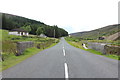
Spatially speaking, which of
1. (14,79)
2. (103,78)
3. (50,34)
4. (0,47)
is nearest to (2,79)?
(14,79)

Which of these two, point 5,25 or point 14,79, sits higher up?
point 5,25

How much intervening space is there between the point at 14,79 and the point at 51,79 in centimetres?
154

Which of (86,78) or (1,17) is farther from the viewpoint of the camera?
(1,17)

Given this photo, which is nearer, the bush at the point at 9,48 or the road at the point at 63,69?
the road at the point at 63,69

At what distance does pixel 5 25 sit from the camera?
10188 centimetres

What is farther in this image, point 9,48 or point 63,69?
point 9,48

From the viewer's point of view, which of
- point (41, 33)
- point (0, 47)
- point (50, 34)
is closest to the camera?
point (0, 47)

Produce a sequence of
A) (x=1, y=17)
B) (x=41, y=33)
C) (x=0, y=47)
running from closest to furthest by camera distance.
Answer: (x=0, y=47)
(x=1, y=17)
(x=41, y=33)

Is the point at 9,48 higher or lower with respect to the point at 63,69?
higher

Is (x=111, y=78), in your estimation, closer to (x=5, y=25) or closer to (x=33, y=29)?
(x=5, y=25)

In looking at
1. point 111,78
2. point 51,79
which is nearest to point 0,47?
point 51,79

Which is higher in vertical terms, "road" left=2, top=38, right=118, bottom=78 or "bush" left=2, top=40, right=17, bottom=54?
"bush" left=2, top=40, right=17, bottom=54

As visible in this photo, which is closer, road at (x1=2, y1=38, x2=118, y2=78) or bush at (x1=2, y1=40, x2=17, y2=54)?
road at (x1=2, y1=38, x2=118, y2=78)

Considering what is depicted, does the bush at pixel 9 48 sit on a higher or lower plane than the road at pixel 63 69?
higher
